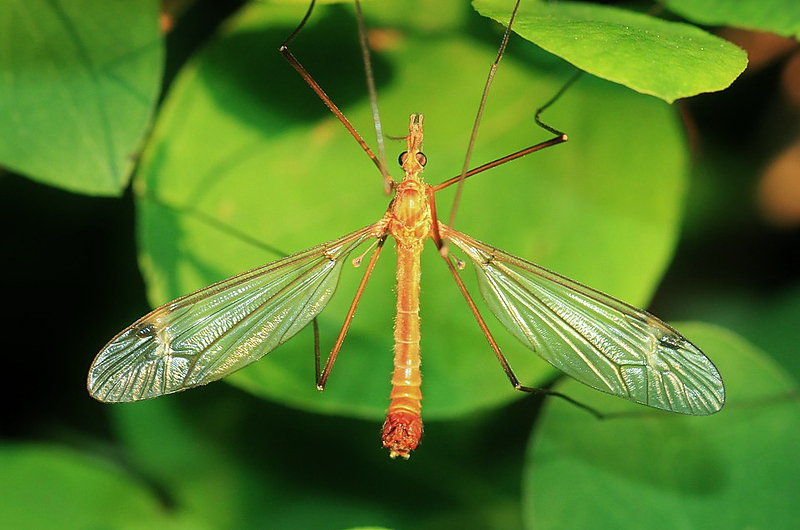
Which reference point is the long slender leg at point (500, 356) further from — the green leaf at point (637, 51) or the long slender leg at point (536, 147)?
the green leaf at point (637, 51)

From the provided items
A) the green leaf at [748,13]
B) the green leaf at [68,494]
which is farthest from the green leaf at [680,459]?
the green leaf at [68,494]

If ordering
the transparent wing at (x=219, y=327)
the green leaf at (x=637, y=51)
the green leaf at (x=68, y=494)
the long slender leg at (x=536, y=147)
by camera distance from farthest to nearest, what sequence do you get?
the green leaf at (x=68, y=494) < the long slender leg at (x=536, y=147) < the transparent wing at (x=219, y=327) < the green leaf at (x=637, y=51)

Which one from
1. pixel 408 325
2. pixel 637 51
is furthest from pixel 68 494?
pixel 637 51

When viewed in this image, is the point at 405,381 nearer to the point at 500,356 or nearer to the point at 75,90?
the point at 500,356

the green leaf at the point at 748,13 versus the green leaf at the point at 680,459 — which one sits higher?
the green leaf at the point at 748,13

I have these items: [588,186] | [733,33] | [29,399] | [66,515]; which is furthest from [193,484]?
[733,33]

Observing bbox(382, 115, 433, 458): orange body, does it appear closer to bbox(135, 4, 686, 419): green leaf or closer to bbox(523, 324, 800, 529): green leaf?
bbox(135, 4, 686, 419): green leaf

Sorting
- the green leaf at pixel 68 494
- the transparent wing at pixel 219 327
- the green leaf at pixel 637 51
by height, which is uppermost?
the green leaf at pixel 637 51
